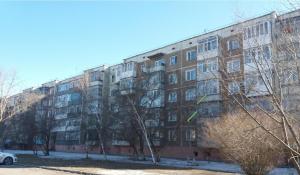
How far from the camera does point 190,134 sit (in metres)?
47.4

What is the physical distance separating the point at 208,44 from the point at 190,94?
7873 mm

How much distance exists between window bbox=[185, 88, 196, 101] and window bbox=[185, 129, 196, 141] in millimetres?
4470

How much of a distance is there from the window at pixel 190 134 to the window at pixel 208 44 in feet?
34.0

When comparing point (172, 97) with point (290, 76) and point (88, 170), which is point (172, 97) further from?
point (290, 76)

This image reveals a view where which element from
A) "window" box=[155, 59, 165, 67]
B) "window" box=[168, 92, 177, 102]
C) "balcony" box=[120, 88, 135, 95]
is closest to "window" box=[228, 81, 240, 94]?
"balcony" box=[120, 88, 135, 95]

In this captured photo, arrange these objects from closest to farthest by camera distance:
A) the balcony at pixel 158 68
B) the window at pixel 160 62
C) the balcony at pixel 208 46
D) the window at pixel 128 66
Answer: the balcony at pixel 208 46 → the balcony at pixel 158 68 → the window at pixel 160 62 → the window at pixel 128 66

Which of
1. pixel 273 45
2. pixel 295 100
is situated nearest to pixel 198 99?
pixel 295 100

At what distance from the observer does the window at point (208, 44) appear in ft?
146

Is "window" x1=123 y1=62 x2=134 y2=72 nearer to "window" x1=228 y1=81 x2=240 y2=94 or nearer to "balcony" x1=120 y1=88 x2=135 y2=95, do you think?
"balcony" x1=120 y1=88 x2=135 y2=95

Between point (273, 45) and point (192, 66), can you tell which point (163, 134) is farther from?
point (273, 45)

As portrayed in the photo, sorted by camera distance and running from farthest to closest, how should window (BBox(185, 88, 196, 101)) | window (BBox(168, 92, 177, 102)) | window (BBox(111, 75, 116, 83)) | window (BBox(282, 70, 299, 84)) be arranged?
window (BBox(111, 75, 116, 83)) < window (BBox(168, 92, 177, 102)) < window (BBox(185, 88, 196, 101)) < window (BBox(282, 70, 299, 84))

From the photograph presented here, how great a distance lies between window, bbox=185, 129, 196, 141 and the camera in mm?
46656

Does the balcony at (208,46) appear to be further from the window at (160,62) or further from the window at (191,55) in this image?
the window at (160,62)

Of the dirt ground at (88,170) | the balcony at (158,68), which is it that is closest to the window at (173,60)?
the balcony at (158,68)
